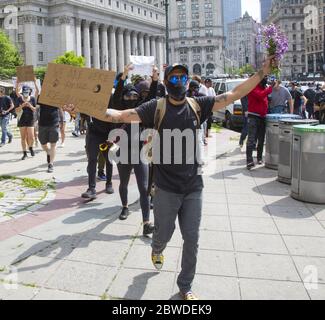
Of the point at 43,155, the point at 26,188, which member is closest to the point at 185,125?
the point at 26,188

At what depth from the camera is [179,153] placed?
382cm

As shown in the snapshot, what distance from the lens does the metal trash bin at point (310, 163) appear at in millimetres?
6781

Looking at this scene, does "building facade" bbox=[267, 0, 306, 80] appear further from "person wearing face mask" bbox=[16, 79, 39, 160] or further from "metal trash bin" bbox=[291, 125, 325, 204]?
"metal trash bin" bbox=[291, 125, 325, 204]

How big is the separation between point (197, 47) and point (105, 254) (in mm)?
166243

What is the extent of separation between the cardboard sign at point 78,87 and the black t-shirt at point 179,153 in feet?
1.77

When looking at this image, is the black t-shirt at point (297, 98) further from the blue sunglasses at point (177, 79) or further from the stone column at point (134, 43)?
the stone column at point (134, 43)

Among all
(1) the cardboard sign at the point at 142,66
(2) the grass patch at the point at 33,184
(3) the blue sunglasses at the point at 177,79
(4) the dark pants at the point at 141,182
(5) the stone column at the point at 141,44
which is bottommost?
(2) the grass patch at the point at 33,184

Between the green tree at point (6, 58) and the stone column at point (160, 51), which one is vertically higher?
the stone column at point (160, 51)

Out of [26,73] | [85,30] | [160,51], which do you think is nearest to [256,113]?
[26,73]

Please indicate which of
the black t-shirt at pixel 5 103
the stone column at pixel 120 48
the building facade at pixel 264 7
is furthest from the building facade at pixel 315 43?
the black t-shirt at pixel 5 103

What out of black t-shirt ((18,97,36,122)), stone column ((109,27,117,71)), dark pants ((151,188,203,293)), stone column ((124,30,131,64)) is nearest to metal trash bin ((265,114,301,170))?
black t-shirt ((18,97,36,122))

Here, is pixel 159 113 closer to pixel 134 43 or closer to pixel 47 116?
pixel 47 116

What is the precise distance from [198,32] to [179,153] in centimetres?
16775
